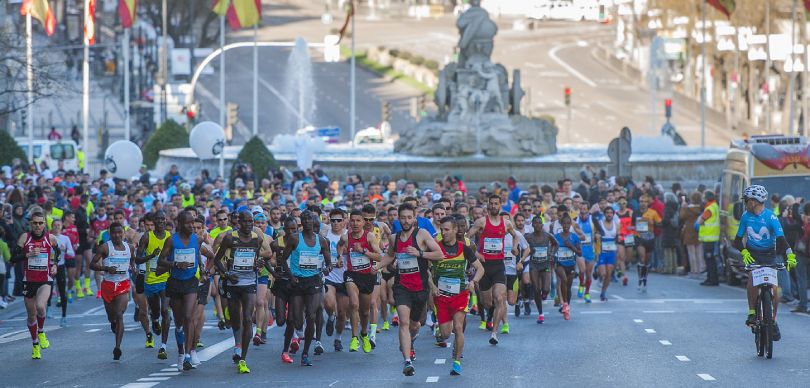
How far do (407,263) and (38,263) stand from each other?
16.2ft

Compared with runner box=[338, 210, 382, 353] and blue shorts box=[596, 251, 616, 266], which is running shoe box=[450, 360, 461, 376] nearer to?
runner box=[338, 210, 382, 353]

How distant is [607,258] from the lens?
2670 centimetres

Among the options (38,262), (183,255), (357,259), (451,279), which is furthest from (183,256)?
(38,262)

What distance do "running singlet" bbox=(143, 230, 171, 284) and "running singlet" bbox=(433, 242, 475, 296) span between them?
2.91 metres

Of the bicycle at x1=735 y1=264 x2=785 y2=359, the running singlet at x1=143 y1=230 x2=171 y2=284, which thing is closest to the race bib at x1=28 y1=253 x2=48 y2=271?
the running singlet at x1=143 y1=230 x2=171 y2=284

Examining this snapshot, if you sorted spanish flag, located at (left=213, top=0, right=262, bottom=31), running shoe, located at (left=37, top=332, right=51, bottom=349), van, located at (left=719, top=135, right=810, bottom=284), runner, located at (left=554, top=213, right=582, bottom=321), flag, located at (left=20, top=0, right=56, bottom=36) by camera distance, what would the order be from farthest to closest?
1. spanish flag, located at (left=213, top=0, right=262, bottom=31)
2. flag, located at (left=20, top=0, right=56, bottom=36)
3. van, located at (left=719, top=135, right=810, bottom=284)
4. runner, located at (left=554, top=213, right=582, bottom=321)
5. running shoe, located at (left=37, top=332, right=51, bottom=349)

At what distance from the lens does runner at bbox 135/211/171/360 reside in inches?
727

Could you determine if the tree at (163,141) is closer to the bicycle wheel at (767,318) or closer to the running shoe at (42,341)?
the running shoe at (42,341)

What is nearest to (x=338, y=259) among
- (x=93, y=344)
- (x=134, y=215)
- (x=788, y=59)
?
(x=93, y=344)

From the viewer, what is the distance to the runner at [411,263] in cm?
1703

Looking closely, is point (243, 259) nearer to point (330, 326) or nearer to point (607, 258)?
point (330, 326)

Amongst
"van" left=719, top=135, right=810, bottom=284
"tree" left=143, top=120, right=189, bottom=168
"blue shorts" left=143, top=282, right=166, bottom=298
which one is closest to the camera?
"blue shorts" left=143, top=282, right=166, bottom=298

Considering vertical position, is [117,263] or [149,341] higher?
[117,263]

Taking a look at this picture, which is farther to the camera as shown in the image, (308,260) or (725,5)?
(725,5)
